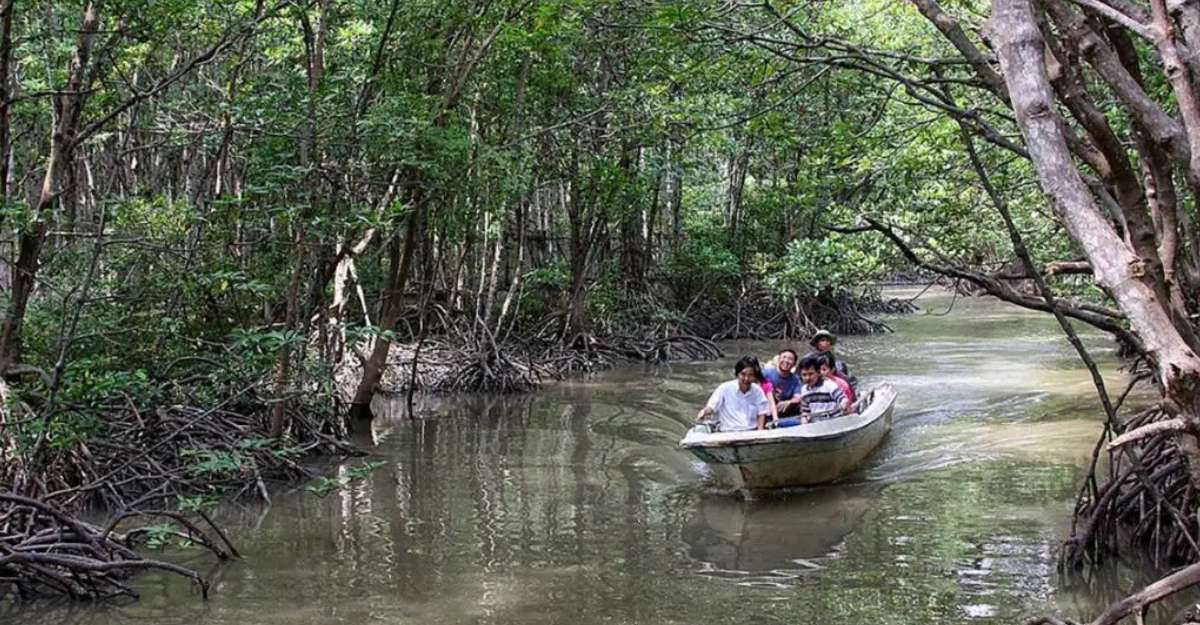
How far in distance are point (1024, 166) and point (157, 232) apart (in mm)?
9028

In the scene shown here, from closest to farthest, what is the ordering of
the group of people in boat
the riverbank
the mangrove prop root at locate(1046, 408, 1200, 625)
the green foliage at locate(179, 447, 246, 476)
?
the mangrove prop root at locate(1046, 408, 1200, 625) → the green foliage at locate(179, 447, 246, 476) → the group of people in boat → the riverbank

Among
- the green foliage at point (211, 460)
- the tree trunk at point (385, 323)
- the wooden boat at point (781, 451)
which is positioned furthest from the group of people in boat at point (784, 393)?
the tree trunk at point (385, 323)

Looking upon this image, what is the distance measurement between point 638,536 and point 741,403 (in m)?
2.05

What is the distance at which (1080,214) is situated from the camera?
2447mm

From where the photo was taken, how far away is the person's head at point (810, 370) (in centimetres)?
1104

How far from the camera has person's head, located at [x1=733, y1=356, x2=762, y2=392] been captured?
9.84 metres

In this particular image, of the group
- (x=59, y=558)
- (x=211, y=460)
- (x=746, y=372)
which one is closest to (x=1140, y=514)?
(x=746, y=372)

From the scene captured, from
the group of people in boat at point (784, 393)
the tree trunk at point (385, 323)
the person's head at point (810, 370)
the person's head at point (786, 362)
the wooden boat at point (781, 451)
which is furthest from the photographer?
the tree trunk at point (385, 323)

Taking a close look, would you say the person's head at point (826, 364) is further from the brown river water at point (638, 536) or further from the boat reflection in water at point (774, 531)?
the boat reflection in water at point (774, 531)

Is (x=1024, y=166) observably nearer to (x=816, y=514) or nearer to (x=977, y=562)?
(x=816, y=514)

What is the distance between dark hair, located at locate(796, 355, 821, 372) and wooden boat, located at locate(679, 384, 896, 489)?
80 centimetres

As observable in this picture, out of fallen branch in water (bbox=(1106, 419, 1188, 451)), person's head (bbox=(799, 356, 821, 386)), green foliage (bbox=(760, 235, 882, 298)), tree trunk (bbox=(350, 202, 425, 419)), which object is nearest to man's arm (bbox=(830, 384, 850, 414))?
person's head (bbox=(799, 356, 821, 386))

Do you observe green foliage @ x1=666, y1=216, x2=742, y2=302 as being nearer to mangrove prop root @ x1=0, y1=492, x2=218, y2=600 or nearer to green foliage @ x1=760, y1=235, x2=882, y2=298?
green foliage @ x1=760, y1=235, x2=882, y2=298

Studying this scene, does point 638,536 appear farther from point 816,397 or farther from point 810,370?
point 810,370
